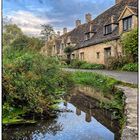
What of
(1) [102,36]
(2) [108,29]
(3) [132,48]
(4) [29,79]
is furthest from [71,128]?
(1) [102,36]

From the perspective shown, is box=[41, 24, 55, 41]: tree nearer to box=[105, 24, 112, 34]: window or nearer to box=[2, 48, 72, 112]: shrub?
box=[2, 48, 72, 112]: shrub

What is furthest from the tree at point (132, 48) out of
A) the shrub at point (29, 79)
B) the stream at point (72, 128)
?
the shrub at point (29, 79)

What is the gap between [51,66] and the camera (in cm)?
590

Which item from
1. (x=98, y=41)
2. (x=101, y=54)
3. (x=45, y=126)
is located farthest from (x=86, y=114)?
(x=98, y=41)

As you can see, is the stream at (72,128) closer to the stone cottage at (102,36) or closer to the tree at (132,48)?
the tree at (132,48)

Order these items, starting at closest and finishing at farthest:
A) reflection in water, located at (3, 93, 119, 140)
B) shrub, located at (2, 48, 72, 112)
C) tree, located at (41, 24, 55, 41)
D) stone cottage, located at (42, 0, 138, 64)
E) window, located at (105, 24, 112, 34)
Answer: tree, located at (41, 24, 55, 41) → reflection in water, located at (3, 93, 119, 140) → shrub, located at (2, 48, 72, 112) → stone cottage, located at (42, 0, 138, 64) → window, located at (105, 24, 112, 34)

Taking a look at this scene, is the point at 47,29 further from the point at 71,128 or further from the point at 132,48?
the point at 132,48

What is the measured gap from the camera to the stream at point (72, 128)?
12.5 ft

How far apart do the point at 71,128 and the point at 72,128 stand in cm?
2

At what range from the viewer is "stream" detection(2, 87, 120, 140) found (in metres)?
3.80

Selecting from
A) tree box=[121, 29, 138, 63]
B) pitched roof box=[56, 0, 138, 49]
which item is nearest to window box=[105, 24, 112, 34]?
pitched roof box=[56, 0, 138, 49]

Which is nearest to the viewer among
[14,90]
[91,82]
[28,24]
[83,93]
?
[28,24]

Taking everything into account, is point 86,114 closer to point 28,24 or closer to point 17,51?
point 17,51

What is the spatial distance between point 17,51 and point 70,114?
1.59 metres
